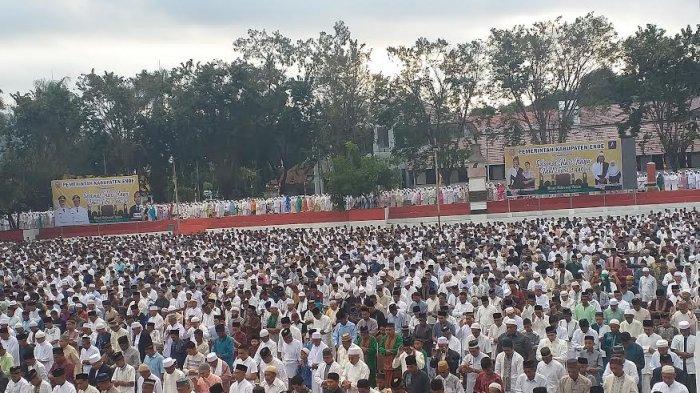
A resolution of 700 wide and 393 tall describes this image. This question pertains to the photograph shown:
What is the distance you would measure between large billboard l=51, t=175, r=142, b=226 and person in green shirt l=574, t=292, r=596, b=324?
92.7 ft

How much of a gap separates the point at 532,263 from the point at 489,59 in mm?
26706

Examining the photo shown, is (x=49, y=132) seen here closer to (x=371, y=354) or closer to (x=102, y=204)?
(x=102, y=204)

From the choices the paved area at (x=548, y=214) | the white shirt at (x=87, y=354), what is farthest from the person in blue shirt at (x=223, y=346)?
the paved area at (x=548, y=214)

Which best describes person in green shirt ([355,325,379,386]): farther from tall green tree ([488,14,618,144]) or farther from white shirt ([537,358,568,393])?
tall green tree ([488,14,618,144])

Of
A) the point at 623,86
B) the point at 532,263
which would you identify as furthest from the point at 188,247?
the point at 623,86

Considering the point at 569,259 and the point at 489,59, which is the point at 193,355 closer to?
the point at 569,259

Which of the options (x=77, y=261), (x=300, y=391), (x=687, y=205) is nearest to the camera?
(x=300, y=391)

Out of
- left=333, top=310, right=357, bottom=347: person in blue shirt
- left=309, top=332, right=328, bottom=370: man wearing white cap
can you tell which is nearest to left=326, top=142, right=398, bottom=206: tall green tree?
left=333, top=310, right=357, bottom=347: person in blue shirt

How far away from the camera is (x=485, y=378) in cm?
816

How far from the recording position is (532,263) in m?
17.1

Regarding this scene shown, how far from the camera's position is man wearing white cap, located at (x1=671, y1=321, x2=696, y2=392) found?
9164 mm

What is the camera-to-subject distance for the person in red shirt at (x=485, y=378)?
8.12 meters

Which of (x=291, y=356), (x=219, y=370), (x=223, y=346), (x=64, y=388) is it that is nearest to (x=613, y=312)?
(x=291, y=356)

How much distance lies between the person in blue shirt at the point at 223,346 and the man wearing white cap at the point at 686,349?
4.70 meters
